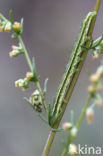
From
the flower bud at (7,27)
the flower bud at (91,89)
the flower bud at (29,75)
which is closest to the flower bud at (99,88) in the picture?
the flower bud at (91,89)

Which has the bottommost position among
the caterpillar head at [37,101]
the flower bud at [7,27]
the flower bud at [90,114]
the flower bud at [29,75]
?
the flower bud at [90,114]

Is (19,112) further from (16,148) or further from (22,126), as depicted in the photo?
(16,148)

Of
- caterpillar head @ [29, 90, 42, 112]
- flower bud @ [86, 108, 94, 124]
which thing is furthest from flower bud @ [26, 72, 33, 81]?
flower bud @ [86, 108, 94, 124]

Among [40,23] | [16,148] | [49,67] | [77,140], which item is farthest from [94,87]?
[40,23]

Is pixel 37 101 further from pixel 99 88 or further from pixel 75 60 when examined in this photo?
pixel 99 88

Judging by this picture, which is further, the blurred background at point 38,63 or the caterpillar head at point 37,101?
the blurred background at point 38,63

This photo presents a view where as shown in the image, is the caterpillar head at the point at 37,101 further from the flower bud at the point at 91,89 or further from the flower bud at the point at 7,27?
the flower bud at the point at 91,89

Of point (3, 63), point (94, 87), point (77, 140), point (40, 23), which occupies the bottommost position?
point (77, 140)

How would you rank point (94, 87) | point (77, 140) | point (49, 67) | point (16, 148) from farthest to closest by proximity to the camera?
point (49, 67) → point (16, 148) → point (77, 140) → point (94, 87)
